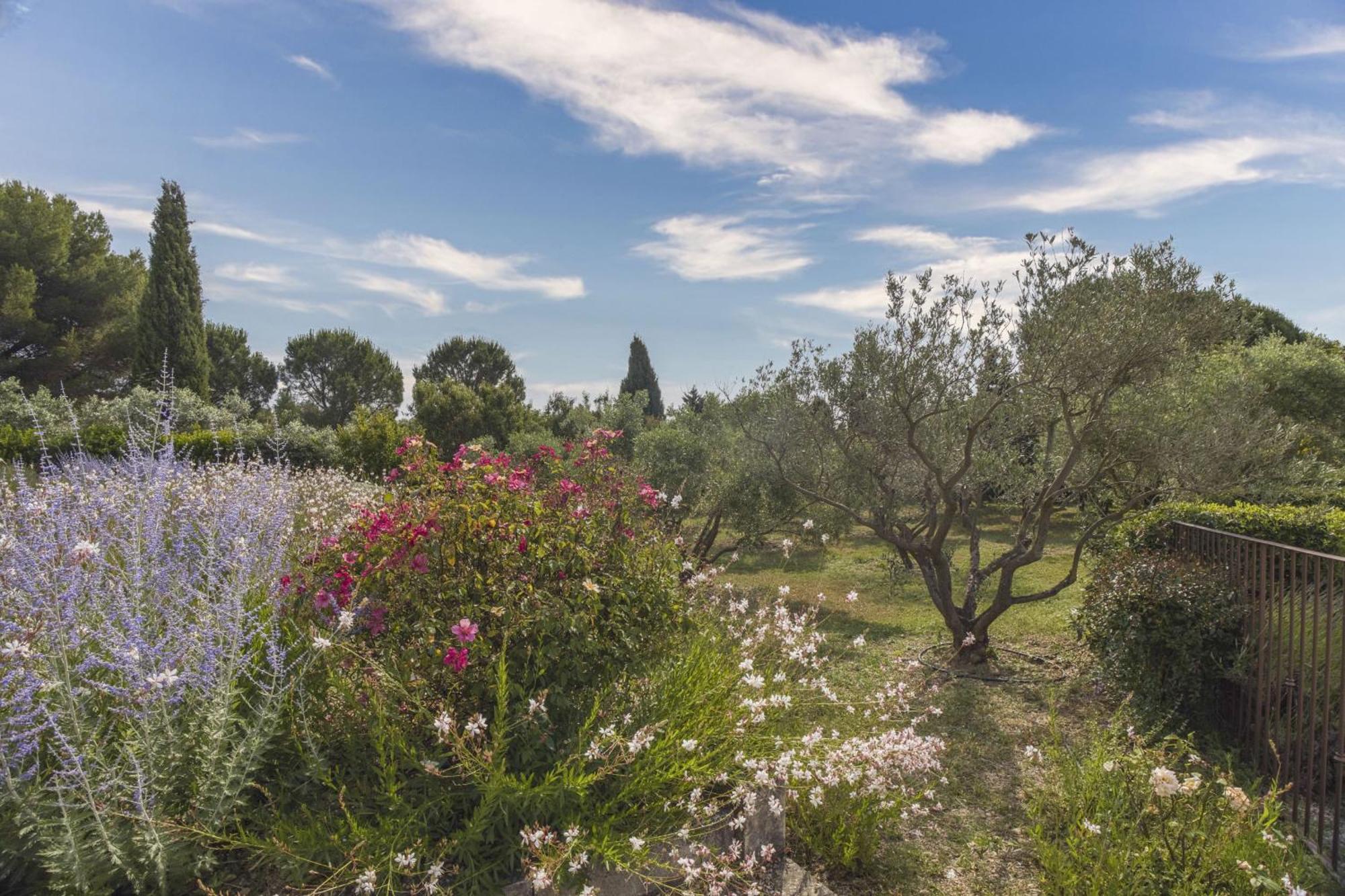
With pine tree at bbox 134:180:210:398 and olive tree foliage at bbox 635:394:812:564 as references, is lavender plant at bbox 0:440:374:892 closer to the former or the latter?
olive tree foliage at bbox 635:394:812:564

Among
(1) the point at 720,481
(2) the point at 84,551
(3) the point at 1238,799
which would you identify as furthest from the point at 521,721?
(1) the point at 720,481

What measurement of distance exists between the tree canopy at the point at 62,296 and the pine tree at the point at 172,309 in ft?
8.05

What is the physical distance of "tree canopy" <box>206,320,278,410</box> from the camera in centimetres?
3928

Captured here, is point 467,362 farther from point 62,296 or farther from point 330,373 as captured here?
point 62,296

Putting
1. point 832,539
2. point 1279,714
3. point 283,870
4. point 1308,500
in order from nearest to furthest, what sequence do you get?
point 283,870 → point 1279,714 → point 1308,500 → point 832,539

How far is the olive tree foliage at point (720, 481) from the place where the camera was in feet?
41.4

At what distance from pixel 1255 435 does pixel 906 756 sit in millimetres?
7168

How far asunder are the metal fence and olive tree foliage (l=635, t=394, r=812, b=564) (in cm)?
656

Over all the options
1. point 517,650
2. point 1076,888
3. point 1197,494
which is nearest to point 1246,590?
point 1197,494

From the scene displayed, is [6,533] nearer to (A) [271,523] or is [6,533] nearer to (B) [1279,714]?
(A) [271,523]

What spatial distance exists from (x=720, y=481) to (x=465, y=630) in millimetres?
9913

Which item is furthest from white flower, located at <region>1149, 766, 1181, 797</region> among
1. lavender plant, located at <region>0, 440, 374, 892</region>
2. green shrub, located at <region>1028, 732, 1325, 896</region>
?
lavender plant, located at <region>0, 440, 374, 892</region>

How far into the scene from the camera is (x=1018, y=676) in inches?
307

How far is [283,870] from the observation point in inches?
112
